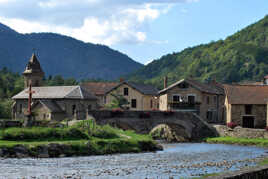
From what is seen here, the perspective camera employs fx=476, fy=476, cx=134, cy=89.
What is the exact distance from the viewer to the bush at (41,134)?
41.6m

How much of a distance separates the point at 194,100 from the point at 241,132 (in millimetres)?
12167

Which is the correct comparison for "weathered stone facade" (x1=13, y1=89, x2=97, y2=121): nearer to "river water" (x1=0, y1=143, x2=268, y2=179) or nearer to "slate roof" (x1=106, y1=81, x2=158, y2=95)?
"slate roof" (x1=106, y1=81, x2=158, y2=95)

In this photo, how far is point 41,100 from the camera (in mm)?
74500

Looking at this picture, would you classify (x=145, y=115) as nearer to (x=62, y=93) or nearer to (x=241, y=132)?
(x=241, y=132)

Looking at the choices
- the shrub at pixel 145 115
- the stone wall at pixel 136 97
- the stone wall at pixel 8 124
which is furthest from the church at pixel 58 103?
the stone wall at pixel 8 124

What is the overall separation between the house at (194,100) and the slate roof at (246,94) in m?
2.61

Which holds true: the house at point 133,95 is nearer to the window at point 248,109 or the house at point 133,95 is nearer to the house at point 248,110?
the house at point 248,110

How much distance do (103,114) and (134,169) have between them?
86.4ft

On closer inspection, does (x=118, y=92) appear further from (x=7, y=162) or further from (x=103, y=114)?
(x=7, y=162)

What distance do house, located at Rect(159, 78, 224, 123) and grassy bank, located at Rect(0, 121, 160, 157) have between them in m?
22.8

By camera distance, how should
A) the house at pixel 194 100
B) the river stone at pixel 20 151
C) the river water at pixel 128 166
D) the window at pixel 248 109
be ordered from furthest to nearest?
the house at pixel 194 100
the window at pixel 248 109
the river stone at pixel 20 151
the river water at pixel 128 166

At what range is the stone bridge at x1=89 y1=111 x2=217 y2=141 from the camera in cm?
6022

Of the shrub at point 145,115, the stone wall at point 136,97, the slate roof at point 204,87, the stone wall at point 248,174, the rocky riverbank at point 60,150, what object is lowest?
the rocky riverbank at point 60,150

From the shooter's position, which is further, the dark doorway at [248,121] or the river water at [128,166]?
the dark doorway at [248,121]
